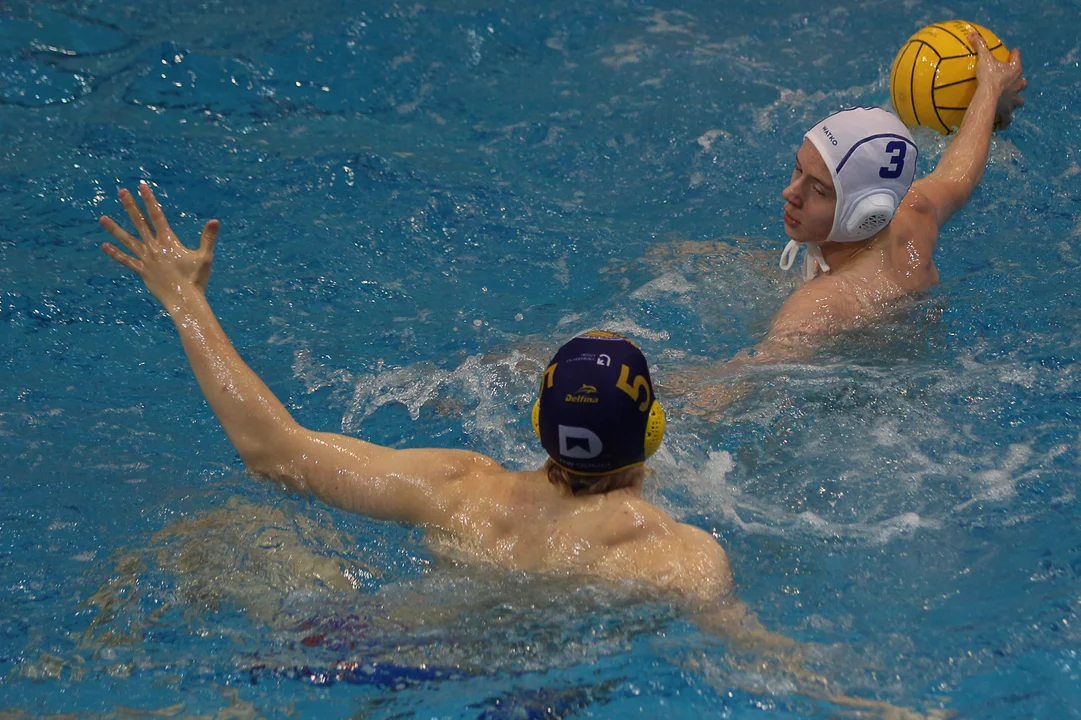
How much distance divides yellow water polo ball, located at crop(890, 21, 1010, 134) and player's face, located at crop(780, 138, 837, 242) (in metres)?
0.99

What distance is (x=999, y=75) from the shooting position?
16.5 feet

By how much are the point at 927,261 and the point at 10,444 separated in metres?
3.98

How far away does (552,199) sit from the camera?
253 inches

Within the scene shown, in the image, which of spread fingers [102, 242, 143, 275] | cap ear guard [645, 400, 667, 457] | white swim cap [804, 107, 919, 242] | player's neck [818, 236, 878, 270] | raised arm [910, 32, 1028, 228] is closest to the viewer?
cap ear guard [645, 400, 667, 457]

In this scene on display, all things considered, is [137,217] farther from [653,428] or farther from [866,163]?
[866,163]

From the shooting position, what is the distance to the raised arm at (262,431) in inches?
123

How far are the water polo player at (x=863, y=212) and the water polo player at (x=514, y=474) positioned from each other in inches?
68.0

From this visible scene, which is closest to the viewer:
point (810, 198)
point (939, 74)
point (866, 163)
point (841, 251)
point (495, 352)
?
point (866, 163)

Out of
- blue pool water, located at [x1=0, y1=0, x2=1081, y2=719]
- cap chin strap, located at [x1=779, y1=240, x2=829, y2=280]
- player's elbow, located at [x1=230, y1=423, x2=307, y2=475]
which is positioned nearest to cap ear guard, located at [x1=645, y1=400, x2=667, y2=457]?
blue pool water, located at [x1=0, y1=0, x2=1081, y2=719]

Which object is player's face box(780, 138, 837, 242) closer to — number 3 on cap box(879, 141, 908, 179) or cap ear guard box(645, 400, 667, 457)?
number 3 on cap box(879, 141, 908, 179)

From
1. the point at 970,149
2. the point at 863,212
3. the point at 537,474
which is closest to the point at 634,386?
the point at 537,474

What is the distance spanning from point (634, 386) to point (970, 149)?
9.57 feet

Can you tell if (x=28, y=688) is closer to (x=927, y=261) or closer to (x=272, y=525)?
(x=272, y=525)

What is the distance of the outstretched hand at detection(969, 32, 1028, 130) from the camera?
5031 millimetres
